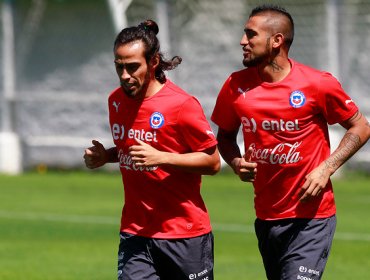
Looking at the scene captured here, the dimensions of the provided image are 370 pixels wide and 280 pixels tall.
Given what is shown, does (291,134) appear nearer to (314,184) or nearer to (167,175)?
(314,184)

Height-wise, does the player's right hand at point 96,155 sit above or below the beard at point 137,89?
below

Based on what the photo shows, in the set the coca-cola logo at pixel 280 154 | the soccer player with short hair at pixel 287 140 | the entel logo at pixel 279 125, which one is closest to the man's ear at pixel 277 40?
the soccer player with short hair at pixel 287 140

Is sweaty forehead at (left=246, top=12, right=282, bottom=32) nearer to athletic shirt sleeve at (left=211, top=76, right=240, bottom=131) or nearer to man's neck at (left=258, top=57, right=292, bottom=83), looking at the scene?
man's neck at (left=258, top=57, right=292, bottom=83)

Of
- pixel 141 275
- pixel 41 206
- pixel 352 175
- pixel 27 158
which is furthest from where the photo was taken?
pixel 27 158

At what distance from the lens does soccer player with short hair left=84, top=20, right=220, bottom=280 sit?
778cm

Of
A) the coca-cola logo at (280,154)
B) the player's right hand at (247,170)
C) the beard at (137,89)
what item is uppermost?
the beard at (137,89)

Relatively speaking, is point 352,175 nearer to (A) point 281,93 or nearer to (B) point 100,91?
(B) point 100,91

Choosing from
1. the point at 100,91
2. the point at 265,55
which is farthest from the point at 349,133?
the point at 100,91

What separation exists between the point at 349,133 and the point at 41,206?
1136cm

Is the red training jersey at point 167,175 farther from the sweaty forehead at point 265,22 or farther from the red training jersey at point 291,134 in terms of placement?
the sweaty forehead at point 265,22

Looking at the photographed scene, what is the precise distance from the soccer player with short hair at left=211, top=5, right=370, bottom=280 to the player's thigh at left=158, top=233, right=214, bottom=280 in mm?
581

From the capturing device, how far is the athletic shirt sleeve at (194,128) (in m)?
7.76

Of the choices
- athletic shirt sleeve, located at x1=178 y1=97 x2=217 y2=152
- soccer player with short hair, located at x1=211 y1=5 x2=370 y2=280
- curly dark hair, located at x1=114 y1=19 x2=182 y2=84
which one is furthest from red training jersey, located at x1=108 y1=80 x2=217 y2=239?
soccer player with short hair, located at x1=211 y1=5 x2=370 y2=280

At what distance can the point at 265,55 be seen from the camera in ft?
26.9
